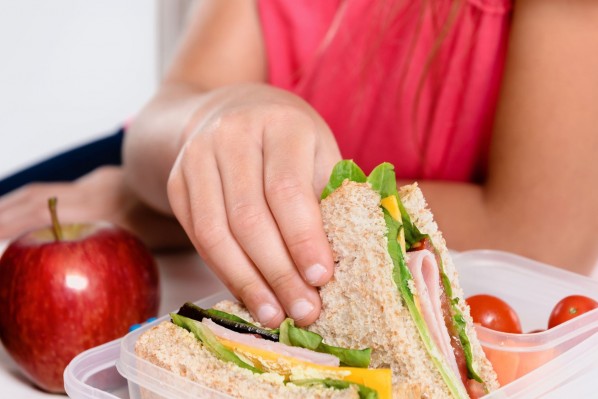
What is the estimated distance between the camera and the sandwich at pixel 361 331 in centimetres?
69

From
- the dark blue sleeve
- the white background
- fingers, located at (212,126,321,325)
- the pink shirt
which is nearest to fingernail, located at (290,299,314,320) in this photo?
fingers, located at (212,126,321,325)

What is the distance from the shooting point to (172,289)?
1207 millimetres

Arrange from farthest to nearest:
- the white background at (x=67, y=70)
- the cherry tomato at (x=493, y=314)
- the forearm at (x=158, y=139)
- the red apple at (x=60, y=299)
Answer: the white background at (x=67, y=70)
the forearm at (x=158, y=139)
the red apple at (x=60, y=299)
the cherry tomato at (x=493, y=314)

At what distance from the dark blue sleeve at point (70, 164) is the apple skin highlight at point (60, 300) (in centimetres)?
96

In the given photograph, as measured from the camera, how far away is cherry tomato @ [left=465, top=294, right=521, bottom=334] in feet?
2.91

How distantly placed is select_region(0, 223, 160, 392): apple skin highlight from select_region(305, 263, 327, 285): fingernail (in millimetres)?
346

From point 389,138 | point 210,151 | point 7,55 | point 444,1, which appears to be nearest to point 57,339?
point 210,151

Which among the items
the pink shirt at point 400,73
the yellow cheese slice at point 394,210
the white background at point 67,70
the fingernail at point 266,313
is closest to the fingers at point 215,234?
the fingernail at point 266,313

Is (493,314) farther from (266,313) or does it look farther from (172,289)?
(172,289)

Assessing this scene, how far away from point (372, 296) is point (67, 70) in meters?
2.98

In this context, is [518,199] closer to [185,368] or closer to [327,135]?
[327,135]

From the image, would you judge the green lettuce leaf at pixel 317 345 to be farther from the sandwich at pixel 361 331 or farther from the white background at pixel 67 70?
the white background at pixel 67 70

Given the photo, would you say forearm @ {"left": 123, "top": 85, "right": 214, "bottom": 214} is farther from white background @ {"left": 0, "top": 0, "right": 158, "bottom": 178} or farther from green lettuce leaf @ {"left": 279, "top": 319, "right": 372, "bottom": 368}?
white background @ {"left": 0, "top": 0, "right": 158, "bottom": 178}

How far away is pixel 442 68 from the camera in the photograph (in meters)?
1.42
